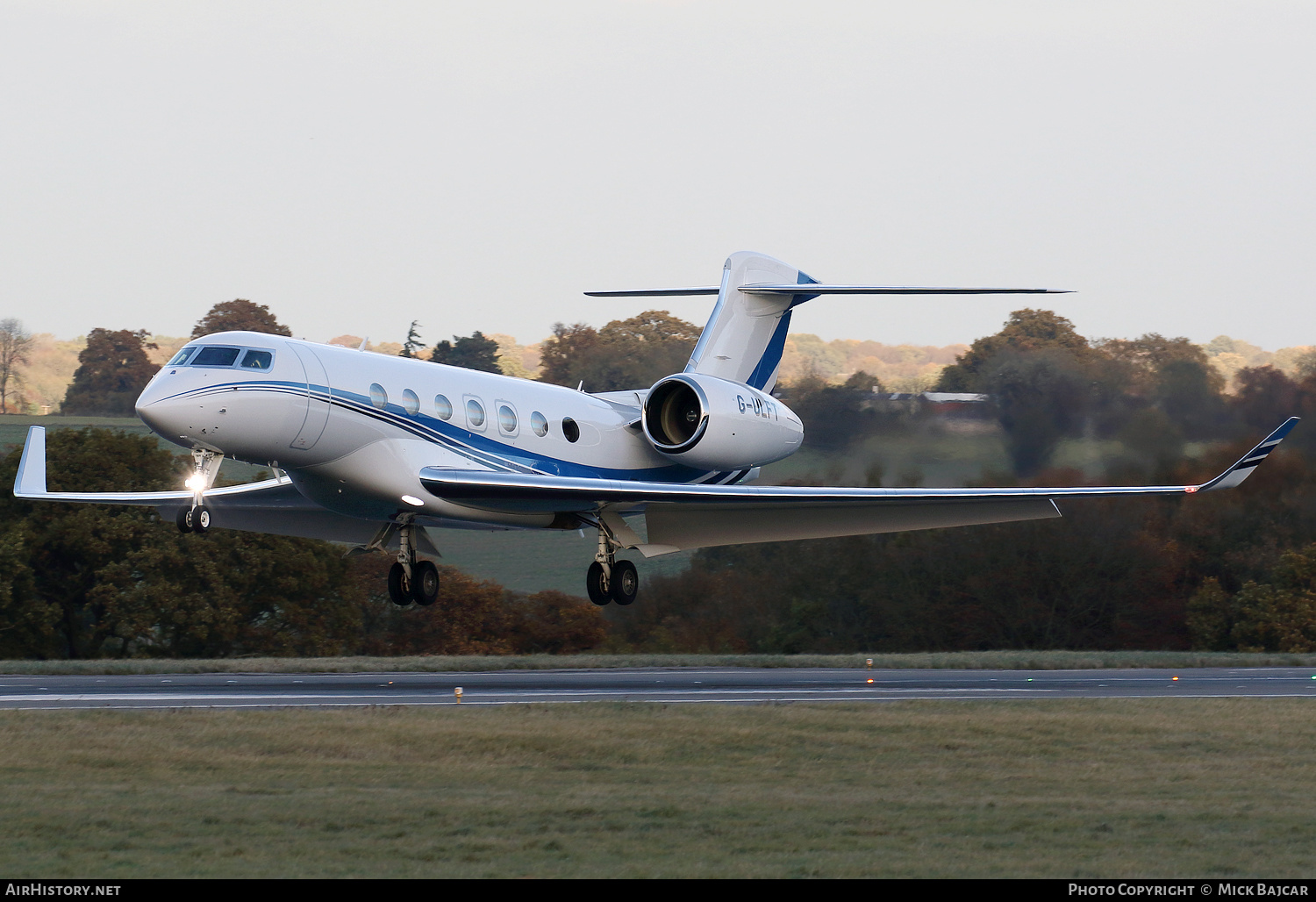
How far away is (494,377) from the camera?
852 inches

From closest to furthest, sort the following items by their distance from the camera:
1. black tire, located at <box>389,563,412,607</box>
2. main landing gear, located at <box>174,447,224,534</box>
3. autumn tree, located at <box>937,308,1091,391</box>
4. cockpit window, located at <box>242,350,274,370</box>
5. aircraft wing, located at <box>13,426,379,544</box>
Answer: main landing gear, located at <box>174,447,224,534</box>, cockpit window, located at <box>242,350,274,370</box>, black tire, located at <box>389,563,412,607</box>, aircraft wing, located at <box>13,426,379,544</box>, autumn tree, located at <box>937,308,1091,391</box>

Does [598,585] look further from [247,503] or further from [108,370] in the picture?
[108,370]

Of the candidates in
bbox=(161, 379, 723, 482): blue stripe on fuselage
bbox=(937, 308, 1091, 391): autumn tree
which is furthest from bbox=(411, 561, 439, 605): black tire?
bbox=(937, 308, 1091, 391): autumn tree

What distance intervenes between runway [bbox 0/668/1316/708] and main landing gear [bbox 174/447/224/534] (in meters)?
7.82

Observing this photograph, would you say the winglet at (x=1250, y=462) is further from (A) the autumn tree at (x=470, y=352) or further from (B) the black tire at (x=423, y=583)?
(A) the autumn tree at (x=470, y=352)

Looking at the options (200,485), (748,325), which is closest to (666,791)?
(200,485)

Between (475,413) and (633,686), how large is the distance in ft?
36.8

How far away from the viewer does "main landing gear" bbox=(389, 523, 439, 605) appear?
2172 centimetres

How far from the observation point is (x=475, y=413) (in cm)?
2081

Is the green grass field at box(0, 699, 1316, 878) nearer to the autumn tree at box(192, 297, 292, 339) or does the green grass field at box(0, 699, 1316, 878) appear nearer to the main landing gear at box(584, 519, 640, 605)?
the main landing gear at box(584, 519, 640, 605)

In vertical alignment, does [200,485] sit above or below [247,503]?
above

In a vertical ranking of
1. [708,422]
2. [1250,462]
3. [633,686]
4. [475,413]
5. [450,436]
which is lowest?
[633,686]

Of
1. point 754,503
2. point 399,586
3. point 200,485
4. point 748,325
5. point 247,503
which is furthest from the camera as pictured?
point 748,325
